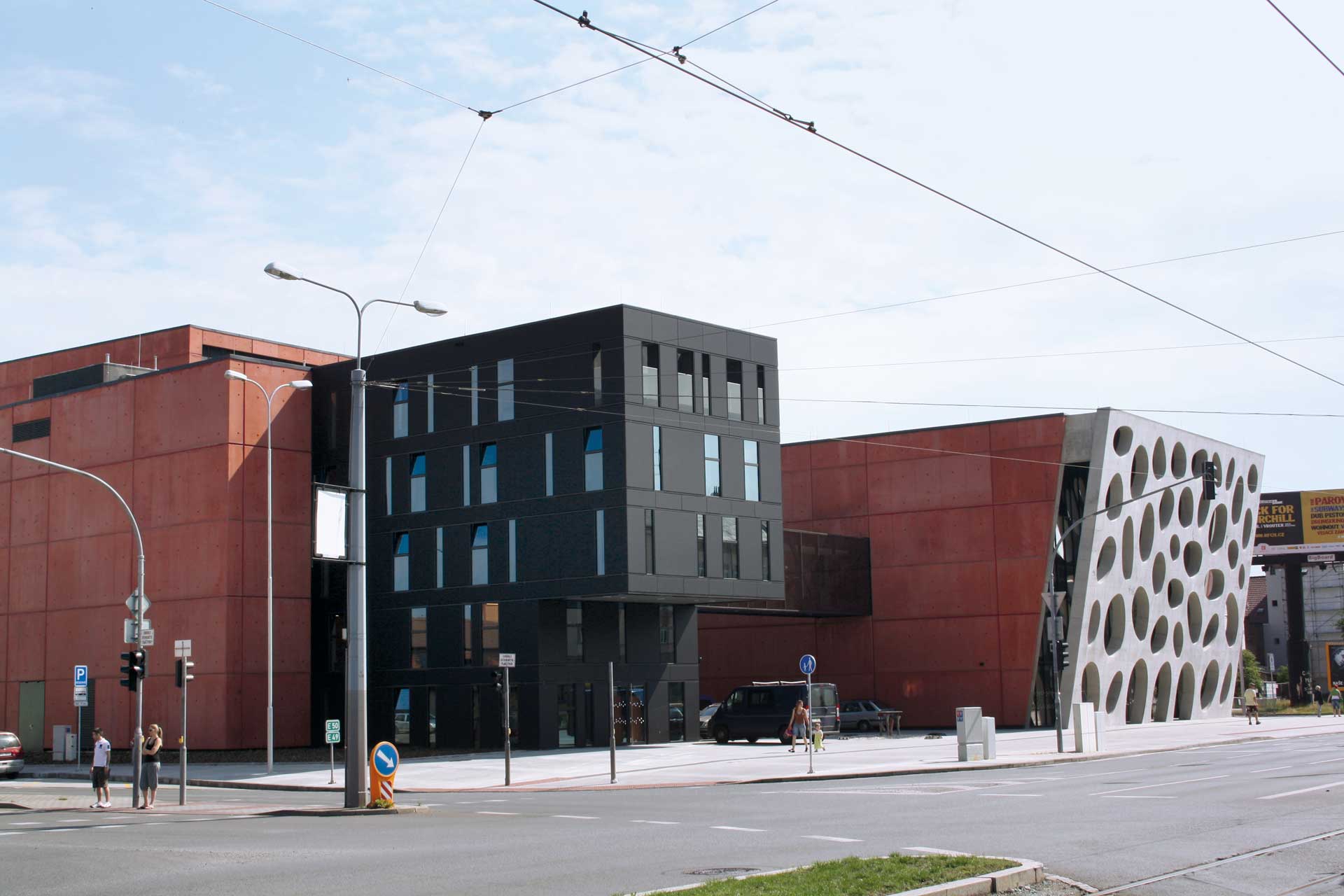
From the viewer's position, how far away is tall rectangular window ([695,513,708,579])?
1836 inches

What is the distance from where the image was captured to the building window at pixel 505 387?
4741 centimetres

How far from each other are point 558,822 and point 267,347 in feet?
148

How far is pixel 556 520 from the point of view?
45.8 m

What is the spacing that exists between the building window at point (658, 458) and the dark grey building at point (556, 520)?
0.07 meters

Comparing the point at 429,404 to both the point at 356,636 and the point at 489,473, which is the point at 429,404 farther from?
the point at 356,636

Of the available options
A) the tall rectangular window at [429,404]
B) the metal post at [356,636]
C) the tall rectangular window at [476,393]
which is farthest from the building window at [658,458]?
the metal post at [356,636]

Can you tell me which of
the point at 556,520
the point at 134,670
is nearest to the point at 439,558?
the point at 556,520

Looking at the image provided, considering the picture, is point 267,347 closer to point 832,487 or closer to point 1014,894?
point 832,487

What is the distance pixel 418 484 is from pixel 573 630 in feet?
27.2

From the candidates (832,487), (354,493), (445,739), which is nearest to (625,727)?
(445,739)

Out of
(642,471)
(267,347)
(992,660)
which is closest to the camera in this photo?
(642,471)

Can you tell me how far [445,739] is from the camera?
47.8 metres

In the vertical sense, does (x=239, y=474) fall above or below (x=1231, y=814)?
above

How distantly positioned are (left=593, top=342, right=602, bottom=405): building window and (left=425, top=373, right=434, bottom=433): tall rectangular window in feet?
24.0
